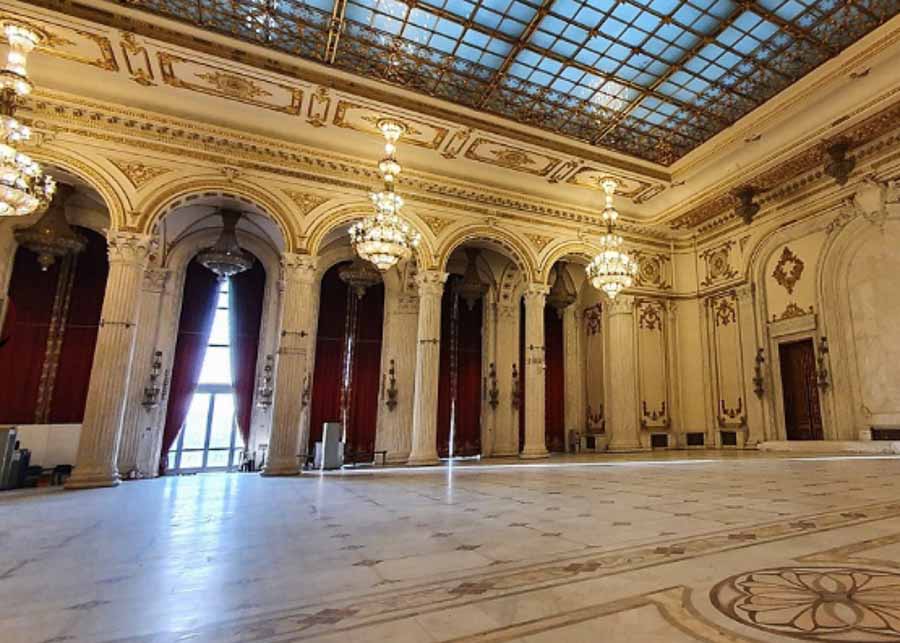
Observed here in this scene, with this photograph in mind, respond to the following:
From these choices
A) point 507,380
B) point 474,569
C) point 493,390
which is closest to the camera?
point 474,569

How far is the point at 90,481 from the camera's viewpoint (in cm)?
659

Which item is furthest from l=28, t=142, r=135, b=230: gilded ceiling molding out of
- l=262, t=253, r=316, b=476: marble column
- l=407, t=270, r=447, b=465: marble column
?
l=407, t=270, r=447, b=465: marble column

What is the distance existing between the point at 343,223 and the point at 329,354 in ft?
10.6

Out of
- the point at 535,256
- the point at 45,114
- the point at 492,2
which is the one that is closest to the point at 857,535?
the point at 492,2

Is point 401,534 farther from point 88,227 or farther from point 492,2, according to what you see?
point 88,227

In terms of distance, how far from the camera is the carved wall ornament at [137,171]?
761cm

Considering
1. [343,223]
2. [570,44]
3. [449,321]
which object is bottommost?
[449,321]

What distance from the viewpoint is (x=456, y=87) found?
7.98m

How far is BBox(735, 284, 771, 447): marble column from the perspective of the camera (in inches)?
397

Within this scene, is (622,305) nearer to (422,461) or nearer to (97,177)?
(422,461)

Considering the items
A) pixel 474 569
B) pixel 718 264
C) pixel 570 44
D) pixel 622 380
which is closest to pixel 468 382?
pixel 622 380

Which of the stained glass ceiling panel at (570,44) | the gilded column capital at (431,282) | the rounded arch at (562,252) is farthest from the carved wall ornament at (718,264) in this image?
the gilded column capital at (431,282)

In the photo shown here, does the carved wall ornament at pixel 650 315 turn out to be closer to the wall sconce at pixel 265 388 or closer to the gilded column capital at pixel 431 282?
the gilded column capital at pixel 431 282

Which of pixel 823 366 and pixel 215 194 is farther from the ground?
pixel 215 194
